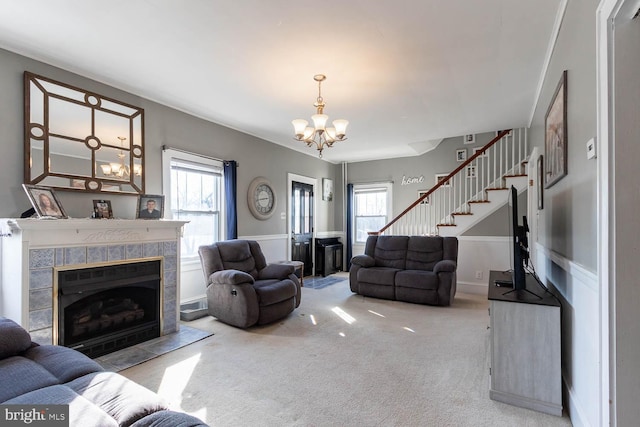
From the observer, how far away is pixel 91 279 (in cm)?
293

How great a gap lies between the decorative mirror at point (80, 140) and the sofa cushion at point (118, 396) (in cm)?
242

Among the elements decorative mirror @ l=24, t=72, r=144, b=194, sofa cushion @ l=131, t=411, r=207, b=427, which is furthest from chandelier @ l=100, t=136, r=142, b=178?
sofa cushion @ l=131, t=411, r=207, b=427

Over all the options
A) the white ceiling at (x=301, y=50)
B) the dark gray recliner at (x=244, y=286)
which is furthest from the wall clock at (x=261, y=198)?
the white ceiling at (x=301, y=50)

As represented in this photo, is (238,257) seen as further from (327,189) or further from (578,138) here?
(327,189)

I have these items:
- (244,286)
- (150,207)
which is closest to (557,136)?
(244,286)

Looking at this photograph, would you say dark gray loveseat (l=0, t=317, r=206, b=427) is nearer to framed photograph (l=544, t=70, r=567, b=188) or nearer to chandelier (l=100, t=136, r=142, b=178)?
chandelier (l=100, t=136, r=142, b=178)

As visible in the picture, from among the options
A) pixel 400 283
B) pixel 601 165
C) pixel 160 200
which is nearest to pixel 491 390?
pixel 601 165

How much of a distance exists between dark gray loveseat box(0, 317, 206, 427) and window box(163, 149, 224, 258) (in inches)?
102

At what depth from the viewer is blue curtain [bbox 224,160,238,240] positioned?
16.0ft

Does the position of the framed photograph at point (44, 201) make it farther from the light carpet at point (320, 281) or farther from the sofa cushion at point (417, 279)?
the sofa cushion at point (417, 279)

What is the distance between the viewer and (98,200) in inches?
131

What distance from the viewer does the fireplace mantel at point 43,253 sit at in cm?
251

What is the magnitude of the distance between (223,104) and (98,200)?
182 cm

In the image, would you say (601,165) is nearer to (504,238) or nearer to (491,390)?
(491,390)
